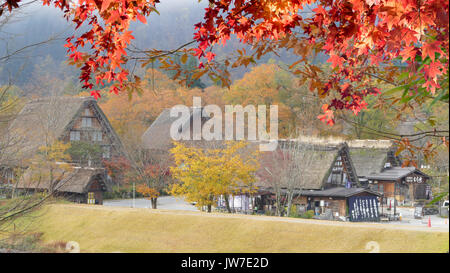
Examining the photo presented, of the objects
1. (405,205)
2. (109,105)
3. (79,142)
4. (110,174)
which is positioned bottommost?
(405,205)

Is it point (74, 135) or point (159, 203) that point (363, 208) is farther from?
point (74, 135)

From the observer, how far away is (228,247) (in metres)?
9.70

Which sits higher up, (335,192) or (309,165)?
(309,165)

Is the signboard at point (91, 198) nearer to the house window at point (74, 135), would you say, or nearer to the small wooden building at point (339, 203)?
the house window at point (74, 135)

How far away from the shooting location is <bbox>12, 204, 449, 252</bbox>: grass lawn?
28.0ft

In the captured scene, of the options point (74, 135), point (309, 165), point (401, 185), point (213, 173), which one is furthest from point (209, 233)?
point (401, 185)

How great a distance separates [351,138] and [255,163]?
7.16 metres

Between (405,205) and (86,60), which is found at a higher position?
(86,60)

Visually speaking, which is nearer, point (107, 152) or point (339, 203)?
point (339, 203)

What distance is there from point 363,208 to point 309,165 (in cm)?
268

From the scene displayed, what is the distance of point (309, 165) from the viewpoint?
15820 millimetres

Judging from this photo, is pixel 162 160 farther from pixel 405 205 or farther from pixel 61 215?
pixel 405 205

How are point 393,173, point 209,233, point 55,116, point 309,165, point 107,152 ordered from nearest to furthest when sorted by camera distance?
point 209,233
point 309,165
point 55,116
point 107,152
point 393,173
